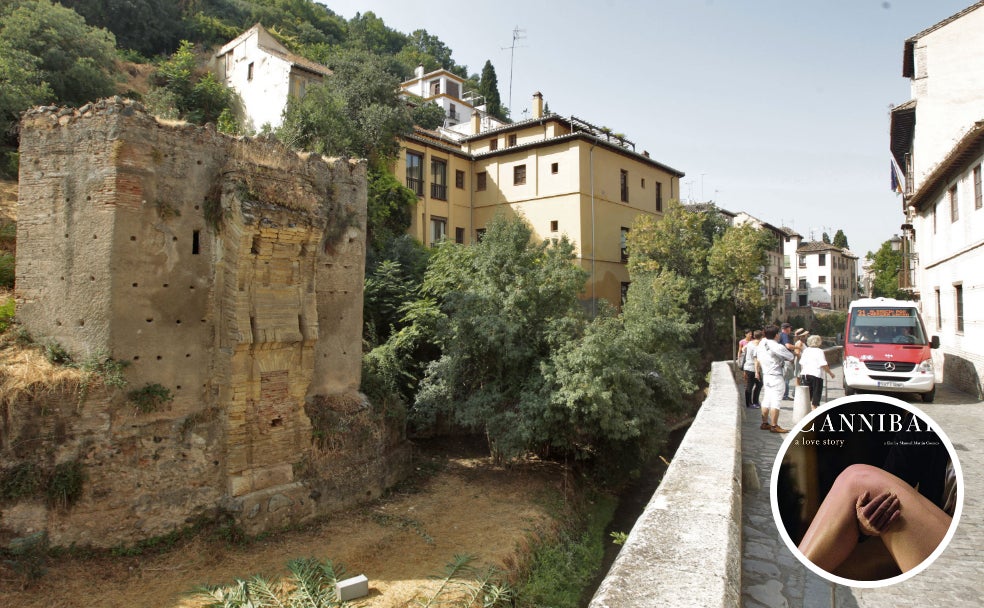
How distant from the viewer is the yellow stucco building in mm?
26266

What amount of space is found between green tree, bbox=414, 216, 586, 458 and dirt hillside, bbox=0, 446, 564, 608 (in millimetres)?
1395

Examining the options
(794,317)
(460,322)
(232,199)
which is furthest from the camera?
(794,317)

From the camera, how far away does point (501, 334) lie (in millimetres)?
13914

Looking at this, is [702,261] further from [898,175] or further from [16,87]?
[16,87]

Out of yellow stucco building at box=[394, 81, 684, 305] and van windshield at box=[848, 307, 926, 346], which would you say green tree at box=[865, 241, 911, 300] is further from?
van windshield at box=[848, 307, 926, 346]

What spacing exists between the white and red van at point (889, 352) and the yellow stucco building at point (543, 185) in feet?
41.2

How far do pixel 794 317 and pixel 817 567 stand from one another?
52.0 m

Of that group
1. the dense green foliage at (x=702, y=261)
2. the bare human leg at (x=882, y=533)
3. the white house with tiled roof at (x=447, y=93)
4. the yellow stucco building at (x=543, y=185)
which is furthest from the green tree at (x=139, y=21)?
the bare human leg at (x=882, y=533)

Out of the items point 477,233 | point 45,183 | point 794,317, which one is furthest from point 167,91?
point 794,317

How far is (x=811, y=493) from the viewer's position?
7.44 feet

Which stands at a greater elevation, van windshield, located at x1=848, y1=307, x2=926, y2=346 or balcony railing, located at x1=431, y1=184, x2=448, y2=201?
Result: balcony railing, located at x1=431, y1=184, x2=448, y2=201

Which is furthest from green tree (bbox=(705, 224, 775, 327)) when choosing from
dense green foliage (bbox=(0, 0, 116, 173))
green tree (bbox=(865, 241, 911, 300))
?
dense green foliage (bbox=(0, 0, 116, 173))

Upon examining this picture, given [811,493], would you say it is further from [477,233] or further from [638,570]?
[477,233]

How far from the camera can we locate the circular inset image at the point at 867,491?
2092 millimetres
